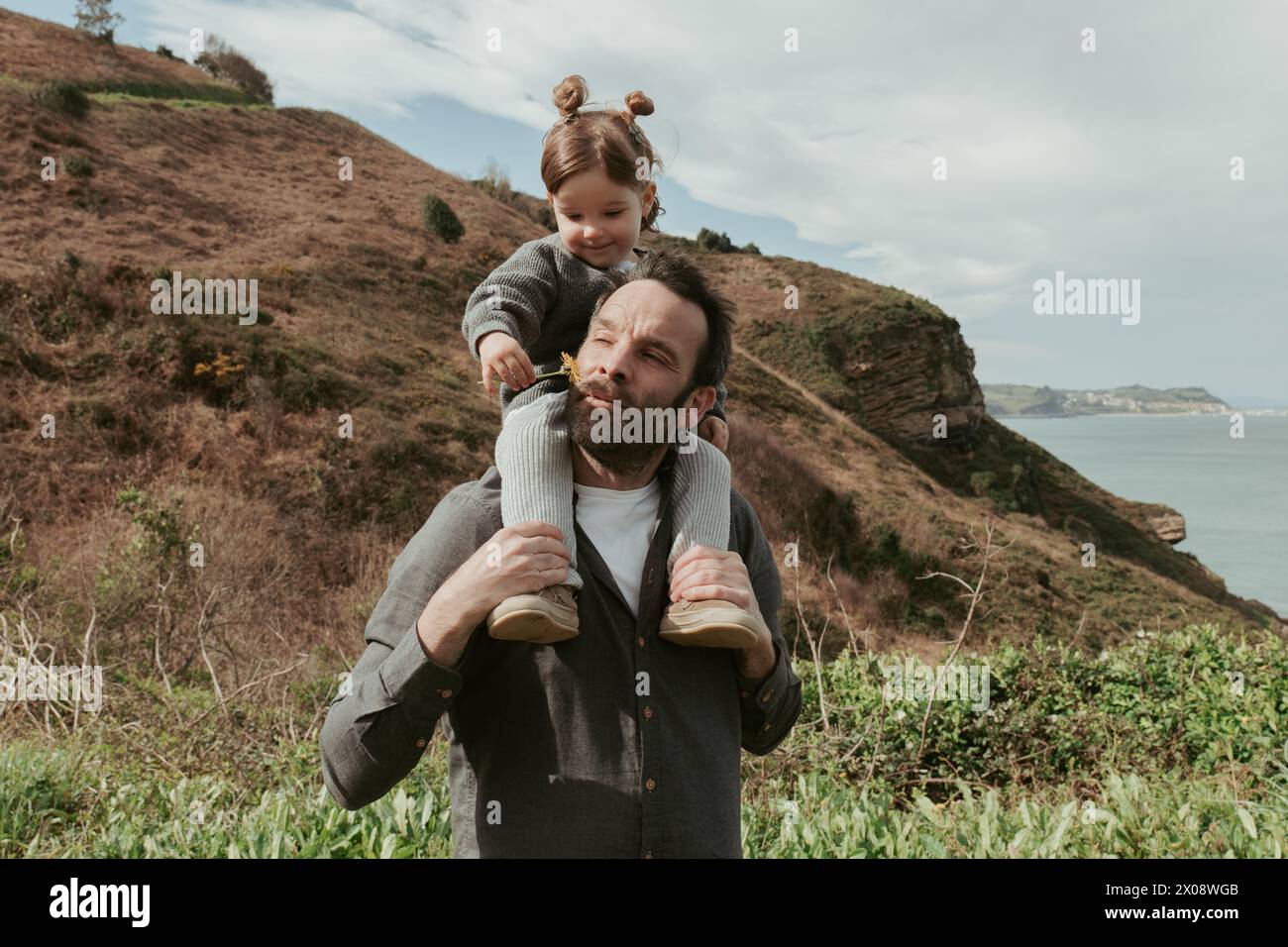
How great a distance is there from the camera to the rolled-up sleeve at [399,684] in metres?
1.63

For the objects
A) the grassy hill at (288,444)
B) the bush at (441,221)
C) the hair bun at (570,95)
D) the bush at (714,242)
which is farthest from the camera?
the bush at (714,242)

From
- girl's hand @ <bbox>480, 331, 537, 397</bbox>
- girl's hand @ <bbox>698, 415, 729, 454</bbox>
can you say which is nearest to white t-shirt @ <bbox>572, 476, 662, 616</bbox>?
girl's hand @ <bbox>480, 331, 537, 397</bbox>

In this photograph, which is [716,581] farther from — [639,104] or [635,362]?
[639,104]

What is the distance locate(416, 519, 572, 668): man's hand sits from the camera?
5.27 feet

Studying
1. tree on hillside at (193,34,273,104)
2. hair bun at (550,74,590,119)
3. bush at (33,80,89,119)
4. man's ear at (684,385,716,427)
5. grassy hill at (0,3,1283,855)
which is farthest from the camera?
tree on hillside at (193,34,273,104)

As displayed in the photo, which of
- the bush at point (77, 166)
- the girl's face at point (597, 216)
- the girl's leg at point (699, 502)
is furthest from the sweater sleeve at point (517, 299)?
the bush at point (77, 166)

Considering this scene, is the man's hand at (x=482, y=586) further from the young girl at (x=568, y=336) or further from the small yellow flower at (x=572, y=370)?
the small yellow flower at (x=572, y=370)

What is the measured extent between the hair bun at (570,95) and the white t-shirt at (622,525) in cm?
171

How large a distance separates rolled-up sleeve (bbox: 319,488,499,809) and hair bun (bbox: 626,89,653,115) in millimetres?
1906

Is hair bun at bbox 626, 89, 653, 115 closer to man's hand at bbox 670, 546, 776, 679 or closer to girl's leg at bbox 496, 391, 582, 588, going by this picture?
girl's leg at bbox 496, 391, 582, 588

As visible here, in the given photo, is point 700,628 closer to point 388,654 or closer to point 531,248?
point 388,654

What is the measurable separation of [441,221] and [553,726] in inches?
1464

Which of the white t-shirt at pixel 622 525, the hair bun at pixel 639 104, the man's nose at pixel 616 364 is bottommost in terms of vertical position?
the white t-shirt at pixel 622 525
